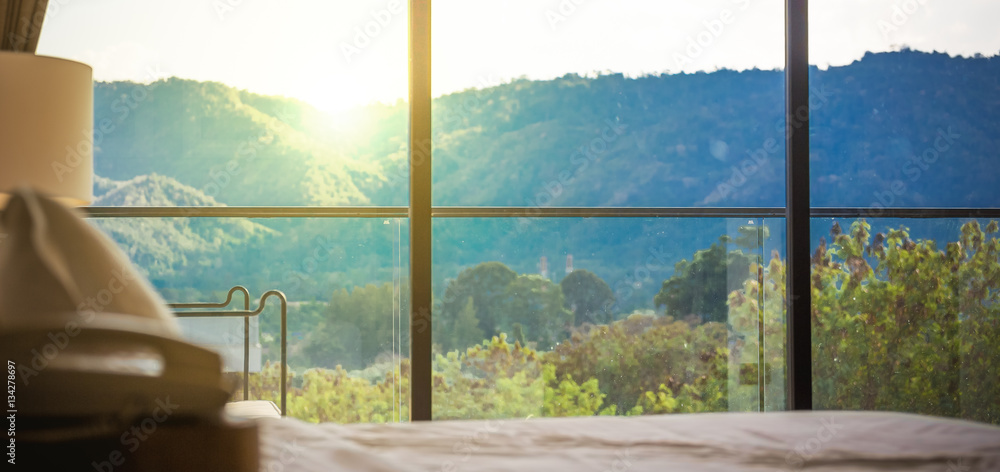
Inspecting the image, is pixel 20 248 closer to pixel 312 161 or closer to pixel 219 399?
pixel 219 399

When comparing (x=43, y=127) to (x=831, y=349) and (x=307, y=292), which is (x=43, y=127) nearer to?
(x=307, y=292)

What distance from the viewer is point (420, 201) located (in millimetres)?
2947

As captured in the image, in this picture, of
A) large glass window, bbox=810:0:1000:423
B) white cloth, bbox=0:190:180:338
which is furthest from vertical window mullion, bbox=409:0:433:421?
large glass window, bbox=810:0:1000:423

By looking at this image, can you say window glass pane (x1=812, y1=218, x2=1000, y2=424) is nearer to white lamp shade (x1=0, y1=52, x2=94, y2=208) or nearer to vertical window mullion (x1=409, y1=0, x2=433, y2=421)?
vertical window mullion (x1=409, y1=0, x2=433, y2=421)

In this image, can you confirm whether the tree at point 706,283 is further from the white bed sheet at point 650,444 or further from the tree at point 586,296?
the white bed sheet at point 650,444

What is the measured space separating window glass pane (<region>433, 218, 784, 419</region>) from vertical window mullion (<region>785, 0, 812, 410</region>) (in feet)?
0.86

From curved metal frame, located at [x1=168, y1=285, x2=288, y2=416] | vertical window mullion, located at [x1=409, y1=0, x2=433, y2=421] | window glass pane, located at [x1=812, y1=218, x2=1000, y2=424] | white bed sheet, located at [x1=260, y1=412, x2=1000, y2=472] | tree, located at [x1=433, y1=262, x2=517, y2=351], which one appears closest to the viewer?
white bed sheet, located at [x1=260, y1=412, x2=1000, y2=472]

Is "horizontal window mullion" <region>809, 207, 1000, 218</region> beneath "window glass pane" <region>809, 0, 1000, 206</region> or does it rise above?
beneath

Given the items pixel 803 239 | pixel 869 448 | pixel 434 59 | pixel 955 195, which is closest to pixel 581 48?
pixel 434 59

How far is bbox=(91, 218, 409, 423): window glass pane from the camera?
3.22 m

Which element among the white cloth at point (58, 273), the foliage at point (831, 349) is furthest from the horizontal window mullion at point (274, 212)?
the white cloth at point (58, 273)

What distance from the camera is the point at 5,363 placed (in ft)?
2.81

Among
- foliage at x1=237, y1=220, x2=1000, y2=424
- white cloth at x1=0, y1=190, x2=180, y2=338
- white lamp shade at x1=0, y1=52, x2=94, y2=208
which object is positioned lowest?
foliage at x1=237, y1=220, x2=1000, y2=424

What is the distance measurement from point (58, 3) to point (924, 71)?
3903 millimetres
